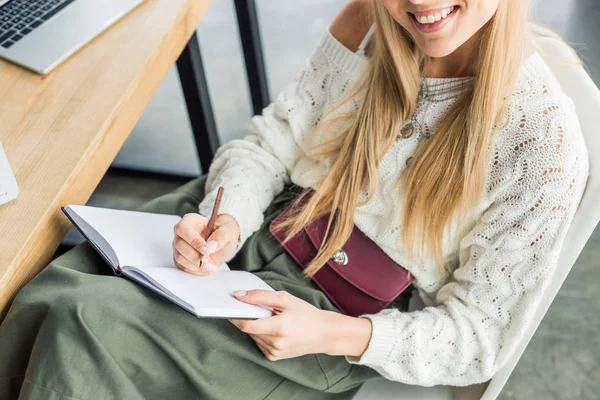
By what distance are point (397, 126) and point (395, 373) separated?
1.11 ft

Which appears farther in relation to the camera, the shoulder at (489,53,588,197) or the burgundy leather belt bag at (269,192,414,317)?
the burgundy leather belt bag at (269,192,414,317)

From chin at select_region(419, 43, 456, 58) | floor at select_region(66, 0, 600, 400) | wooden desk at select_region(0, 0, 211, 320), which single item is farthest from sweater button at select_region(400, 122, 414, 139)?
floor at select_region(66, 0, 600, 400)

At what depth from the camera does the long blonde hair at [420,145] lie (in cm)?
86

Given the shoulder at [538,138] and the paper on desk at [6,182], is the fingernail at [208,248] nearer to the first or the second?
the paper on desk at [6,182]

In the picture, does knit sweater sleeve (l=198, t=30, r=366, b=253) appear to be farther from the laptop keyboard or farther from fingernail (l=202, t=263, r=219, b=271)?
the laptop keyboard

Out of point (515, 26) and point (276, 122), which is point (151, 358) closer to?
point (276, 122)

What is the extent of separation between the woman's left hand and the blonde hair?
127mm

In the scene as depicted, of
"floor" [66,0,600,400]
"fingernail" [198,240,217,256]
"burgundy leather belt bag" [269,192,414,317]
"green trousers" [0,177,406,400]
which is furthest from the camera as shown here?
"floor" [66,0,600,400]

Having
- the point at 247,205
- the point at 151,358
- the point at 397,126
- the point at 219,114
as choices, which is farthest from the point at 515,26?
the point at 219,114

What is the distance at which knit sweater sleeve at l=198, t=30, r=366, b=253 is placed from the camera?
42.3 inches

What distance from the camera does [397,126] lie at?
0.98 m

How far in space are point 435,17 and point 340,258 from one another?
14.5 inches

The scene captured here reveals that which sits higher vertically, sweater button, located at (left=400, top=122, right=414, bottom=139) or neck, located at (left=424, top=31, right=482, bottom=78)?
A: neck, located at (left=424, top=31, right=482, bottom=78)

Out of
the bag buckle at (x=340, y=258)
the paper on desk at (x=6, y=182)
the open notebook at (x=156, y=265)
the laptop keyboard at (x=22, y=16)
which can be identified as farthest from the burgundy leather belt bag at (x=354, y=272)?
the laptop keyboard at (x=22, y=16)
